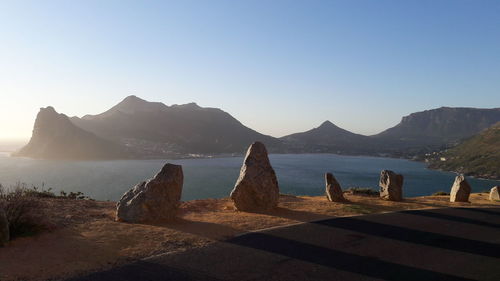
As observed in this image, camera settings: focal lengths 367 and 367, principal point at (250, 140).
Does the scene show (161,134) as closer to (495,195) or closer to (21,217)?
(495,195)

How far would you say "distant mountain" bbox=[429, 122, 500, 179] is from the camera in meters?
98.9

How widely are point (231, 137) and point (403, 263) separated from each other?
185m

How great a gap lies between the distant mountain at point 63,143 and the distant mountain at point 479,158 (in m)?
111

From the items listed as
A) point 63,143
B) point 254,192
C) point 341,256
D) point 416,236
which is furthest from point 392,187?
point 63,143

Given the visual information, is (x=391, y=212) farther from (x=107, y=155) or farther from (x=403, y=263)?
(x=107, y=155)

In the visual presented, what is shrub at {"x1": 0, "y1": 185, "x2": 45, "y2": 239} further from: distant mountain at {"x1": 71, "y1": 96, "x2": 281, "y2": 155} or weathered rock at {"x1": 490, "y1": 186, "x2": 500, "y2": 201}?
distant mountain at {"x1": 71, "y1": 96, "x2": 281, "y2": 155}

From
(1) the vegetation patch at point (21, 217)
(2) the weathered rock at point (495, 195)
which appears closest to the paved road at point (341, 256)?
(1) the vegetation patch at point (21, 217)

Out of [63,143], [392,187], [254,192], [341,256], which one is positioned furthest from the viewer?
[63,143]

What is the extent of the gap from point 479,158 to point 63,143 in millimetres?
142164

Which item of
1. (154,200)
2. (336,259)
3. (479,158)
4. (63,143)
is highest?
(479,158)

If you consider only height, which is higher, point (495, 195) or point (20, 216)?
point (495, 195)

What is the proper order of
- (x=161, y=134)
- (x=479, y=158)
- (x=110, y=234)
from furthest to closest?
(x=161, y=134), (x=479, y=158), (x=110, y=234)

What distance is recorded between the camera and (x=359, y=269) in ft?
27.2

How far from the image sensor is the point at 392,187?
2023cm
